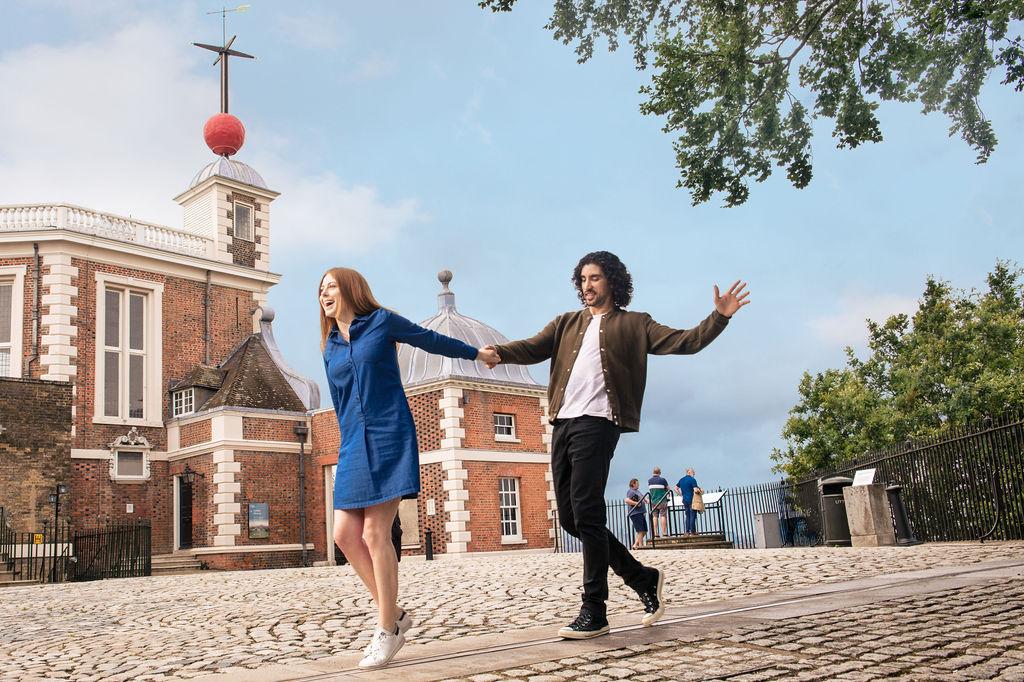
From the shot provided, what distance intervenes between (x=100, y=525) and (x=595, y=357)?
24.8m

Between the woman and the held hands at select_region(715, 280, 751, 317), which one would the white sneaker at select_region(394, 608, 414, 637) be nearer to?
the held hands at select_region(715, 280, 751, 317)

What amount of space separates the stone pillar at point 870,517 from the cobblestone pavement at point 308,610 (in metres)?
1.82

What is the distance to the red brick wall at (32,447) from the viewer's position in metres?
22.9

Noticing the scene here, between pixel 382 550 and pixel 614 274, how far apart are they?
205 cm

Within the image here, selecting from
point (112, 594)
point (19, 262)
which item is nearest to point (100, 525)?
point (19, 262)

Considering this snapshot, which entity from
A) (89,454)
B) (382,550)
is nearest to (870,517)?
(382,550)

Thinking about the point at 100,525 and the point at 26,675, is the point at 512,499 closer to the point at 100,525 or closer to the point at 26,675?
the point at 100,525

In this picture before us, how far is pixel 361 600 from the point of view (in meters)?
9.14

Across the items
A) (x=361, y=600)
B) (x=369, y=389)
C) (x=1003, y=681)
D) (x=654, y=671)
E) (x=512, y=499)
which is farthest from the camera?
(x=512, y=499)

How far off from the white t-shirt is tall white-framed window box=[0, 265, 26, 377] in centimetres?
2603

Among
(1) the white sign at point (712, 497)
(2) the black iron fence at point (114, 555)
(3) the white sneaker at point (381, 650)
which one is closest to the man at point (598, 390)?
(3) the white sneaker at point (381, 650)

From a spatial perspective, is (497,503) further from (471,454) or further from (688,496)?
(688,496)

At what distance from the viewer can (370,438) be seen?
4.64 meters

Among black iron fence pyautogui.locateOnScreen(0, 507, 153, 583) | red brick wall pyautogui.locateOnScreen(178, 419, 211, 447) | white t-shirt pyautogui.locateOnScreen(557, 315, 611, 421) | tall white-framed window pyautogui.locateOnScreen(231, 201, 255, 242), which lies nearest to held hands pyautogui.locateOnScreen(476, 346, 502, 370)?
white t-shirt pyautogui.locateOnScreen(557, 315, 611, 421)
